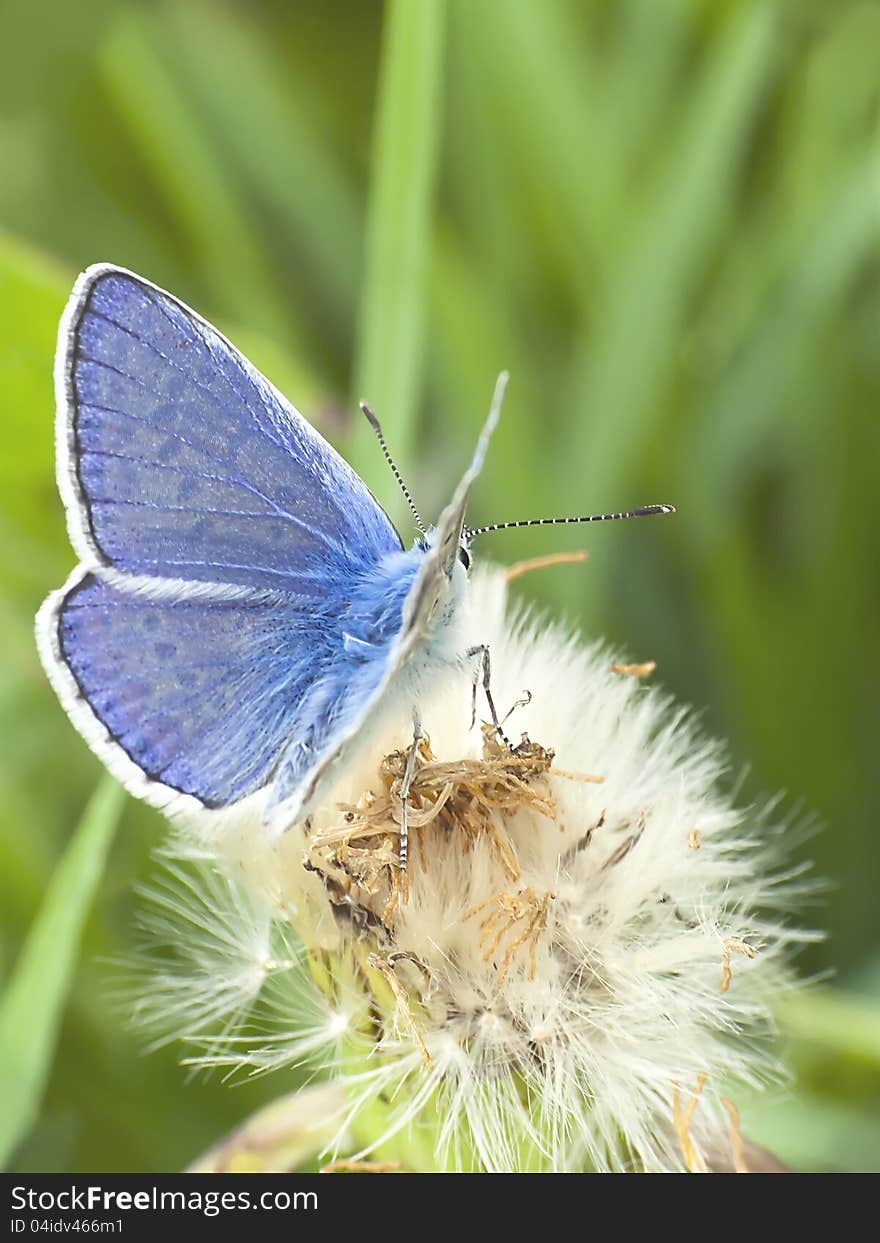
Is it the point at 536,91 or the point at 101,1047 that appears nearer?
the point at 101,1047

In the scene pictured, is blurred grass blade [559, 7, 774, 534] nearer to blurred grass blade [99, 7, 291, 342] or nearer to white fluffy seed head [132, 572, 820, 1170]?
blurred grass blade [99, 7, 291, 342]

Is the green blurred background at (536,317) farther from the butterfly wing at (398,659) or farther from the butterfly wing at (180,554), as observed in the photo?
the butterfly wing at (398,659)

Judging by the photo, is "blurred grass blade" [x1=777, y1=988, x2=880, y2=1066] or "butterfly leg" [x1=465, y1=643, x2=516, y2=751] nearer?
"butterfly leg" [x1=465, y1=643, x2=516, y2=751]

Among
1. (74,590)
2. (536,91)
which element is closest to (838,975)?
(74,590)

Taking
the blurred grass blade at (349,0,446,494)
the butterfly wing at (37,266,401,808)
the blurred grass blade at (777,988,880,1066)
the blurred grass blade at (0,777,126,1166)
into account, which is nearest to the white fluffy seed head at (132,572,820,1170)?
the butterfly wing at (37,266,401,808)

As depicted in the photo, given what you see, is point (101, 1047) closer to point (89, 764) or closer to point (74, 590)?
point (89, 764)

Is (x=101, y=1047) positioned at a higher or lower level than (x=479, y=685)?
lower
